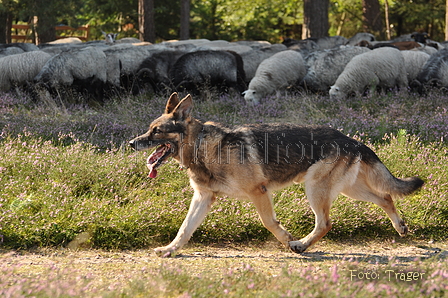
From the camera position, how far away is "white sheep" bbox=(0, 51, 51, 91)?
1309cm

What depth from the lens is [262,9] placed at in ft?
98.8

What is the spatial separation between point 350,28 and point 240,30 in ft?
26.7

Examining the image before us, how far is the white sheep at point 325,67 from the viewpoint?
14469 mm

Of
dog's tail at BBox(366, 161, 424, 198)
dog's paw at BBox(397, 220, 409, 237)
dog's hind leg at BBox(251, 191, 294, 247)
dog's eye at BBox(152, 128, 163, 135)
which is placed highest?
dog's eye at BBox(152, 128, 163, 135)

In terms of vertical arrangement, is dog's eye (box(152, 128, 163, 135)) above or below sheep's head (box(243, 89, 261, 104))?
above

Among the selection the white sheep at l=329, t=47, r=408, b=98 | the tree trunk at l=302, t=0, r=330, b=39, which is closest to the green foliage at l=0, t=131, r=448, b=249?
the white sheep at l=329, t=47, r=408, b=98

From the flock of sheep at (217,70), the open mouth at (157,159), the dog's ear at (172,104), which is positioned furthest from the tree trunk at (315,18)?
the open mouth at (157,159)

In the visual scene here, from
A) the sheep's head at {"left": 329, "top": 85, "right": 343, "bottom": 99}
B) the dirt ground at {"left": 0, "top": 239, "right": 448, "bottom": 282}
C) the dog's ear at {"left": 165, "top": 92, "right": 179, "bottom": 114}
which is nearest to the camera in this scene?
the dirt ground at {"left": 0, "top": 239, "right": 448, "bottom": 282}

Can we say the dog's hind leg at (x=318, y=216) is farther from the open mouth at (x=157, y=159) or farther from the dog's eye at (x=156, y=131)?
the dog's eye at (x=156, y=131)

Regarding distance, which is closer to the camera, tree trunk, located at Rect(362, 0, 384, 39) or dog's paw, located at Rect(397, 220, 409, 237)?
dog's paw, located at Rect(397, 220, 409, 237)

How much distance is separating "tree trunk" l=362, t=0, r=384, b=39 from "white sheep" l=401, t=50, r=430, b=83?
12437mm

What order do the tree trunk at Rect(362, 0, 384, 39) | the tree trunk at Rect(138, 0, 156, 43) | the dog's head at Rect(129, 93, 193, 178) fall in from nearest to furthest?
the dog's head at Rect(129, 93, 193, 178), the tree trunk at Rect(138, 0, 156, 43), the tree trunk at Rect(362, 0, 384, 39)

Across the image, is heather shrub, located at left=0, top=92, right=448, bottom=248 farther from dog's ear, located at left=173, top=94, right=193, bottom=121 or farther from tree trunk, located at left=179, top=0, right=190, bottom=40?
tree trunk, located at left=179, top=0, right=190, bottom=40

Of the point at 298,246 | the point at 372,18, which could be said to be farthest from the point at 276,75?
the point at 372,18
